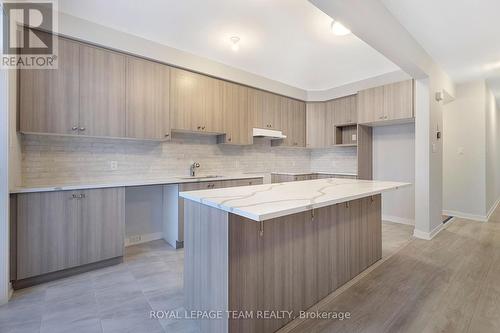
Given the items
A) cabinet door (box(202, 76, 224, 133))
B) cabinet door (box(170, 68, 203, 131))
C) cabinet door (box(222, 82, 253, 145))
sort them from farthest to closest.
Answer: cabinet door (box(222, 82, 253, 145))
cabinet door (box(202, 76, 224, 133))
cabinet door (box(170, 68, 203, 131))

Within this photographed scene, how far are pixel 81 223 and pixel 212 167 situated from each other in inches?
81.1

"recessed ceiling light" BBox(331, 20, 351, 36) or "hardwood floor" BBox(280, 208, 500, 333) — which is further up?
"recessed ceiling light" BBox(331, 20, 351, 36)

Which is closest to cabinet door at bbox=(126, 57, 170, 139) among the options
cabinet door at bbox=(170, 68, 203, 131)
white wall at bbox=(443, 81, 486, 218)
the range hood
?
cabinet door at bbox=(170, 68, 203, 131)

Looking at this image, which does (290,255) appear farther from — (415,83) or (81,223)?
(415,83)

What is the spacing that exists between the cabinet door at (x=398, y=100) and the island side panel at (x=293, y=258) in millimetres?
2123

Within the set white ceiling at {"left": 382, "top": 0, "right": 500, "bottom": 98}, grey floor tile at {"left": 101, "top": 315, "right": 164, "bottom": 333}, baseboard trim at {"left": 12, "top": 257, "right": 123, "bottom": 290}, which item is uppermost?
white ceiling at {"left": 382, "top": 0, "right": 500, "bottom": 98}

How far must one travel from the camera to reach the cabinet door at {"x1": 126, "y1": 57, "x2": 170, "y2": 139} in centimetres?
296

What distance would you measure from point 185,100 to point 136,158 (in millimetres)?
1055

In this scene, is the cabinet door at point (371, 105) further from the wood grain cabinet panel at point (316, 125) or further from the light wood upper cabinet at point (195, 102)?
the light wood upper cabinet at point (195, 102)

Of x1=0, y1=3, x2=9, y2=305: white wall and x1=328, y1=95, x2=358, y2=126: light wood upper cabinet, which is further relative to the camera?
x1=328, y1=95, x2=358, y2=126: light wood upper cabinet

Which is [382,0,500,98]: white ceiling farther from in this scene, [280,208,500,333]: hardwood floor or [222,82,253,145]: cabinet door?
[280,208,500,333]: hardwood floor

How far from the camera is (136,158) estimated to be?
3.32 metres

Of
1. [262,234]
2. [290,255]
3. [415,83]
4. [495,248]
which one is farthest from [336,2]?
[495,248]

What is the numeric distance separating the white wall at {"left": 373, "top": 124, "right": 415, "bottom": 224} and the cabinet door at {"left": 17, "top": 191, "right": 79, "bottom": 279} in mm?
4829
